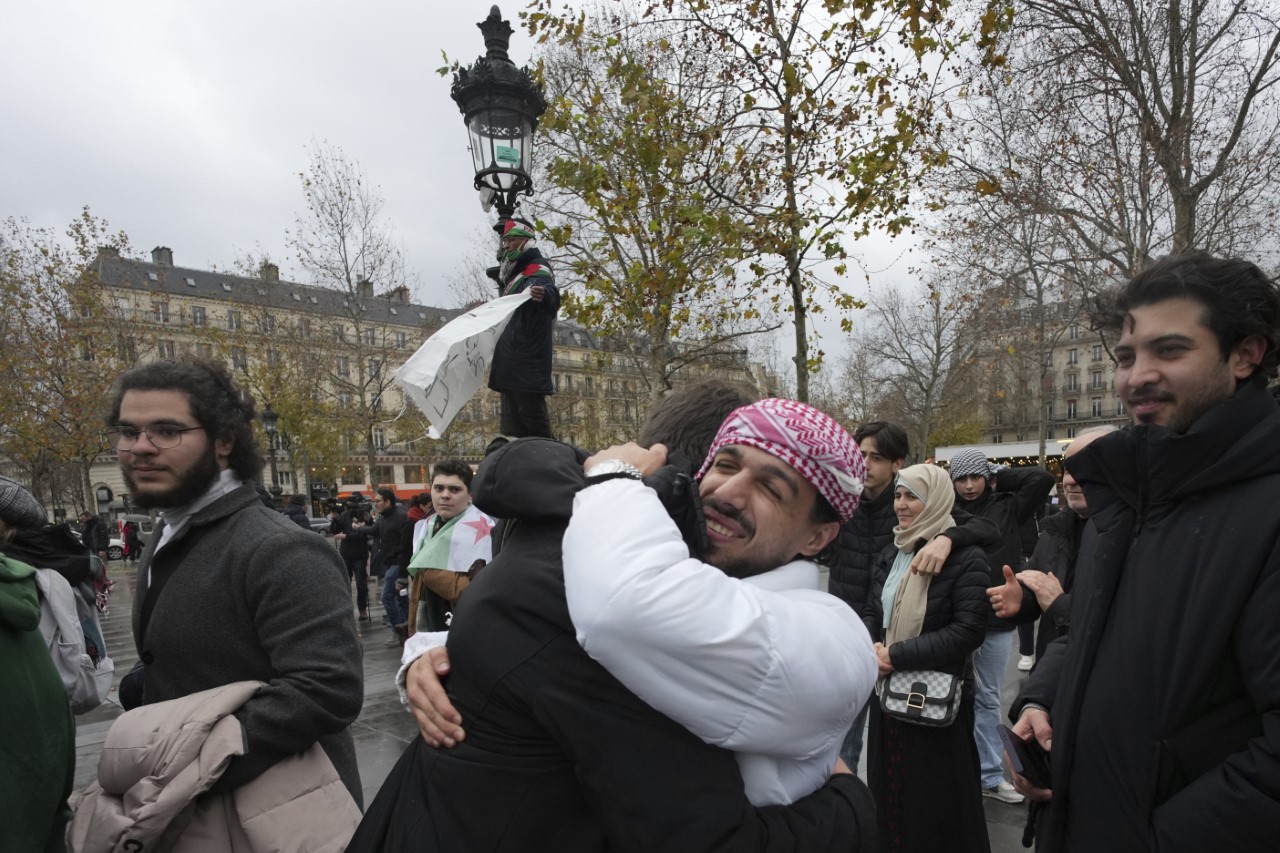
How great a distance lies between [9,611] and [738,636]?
1778 millimetres

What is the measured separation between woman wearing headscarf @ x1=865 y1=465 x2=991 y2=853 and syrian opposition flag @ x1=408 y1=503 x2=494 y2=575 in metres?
2.90

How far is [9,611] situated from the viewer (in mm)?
1714

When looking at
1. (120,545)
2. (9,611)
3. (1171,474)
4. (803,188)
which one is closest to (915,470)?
(1171,474)

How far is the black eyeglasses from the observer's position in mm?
2061

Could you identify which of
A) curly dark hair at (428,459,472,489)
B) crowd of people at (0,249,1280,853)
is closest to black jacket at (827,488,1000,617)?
crowd of people at (0,249,1280,853)

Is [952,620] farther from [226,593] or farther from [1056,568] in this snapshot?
[226,593]

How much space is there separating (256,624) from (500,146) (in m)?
3.57

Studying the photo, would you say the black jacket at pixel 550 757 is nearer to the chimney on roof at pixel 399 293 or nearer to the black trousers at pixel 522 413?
the black trousers at pixel 522 413

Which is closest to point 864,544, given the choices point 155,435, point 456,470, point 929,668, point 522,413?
point 929,668

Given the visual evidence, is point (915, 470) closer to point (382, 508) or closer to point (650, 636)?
point (650, 636)

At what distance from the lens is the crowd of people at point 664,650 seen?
1030 mm

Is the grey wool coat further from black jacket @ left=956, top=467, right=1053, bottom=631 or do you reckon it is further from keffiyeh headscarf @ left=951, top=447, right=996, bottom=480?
black jacket @ left=956, top=467, right=1053, bottom=631

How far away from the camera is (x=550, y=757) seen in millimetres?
1095

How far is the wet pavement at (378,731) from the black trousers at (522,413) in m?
2.09
